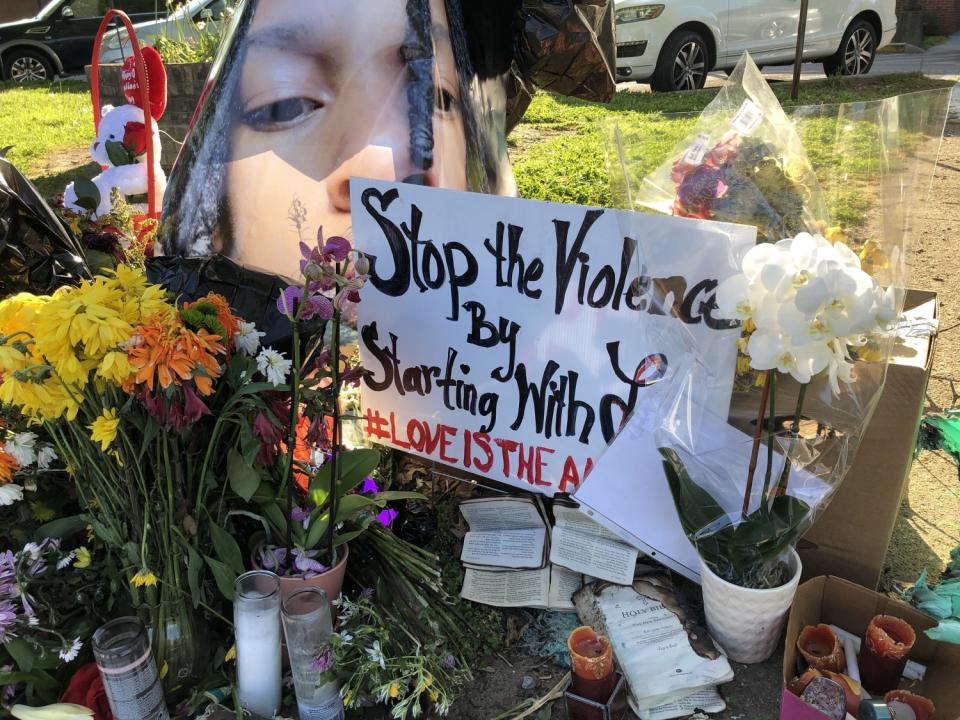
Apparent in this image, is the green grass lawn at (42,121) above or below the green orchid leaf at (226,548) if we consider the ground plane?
above

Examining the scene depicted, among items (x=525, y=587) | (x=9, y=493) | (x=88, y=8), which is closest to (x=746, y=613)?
(x=525, y=587)

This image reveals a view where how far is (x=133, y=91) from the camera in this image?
10.9ft

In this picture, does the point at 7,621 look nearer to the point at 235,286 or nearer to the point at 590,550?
the point at 235,286

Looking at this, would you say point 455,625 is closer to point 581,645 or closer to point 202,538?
point 581,645

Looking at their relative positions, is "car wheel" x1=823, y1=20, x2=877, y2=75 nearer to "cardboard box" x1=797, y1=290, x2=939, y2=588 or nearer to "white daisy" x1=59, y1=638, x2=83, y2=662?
"cardboard box" x1=797, y1=290, x2=939, y2=588

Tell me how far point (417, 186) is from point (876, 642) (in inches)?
61.1

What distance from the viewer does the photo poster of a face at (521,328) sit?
1955 mm

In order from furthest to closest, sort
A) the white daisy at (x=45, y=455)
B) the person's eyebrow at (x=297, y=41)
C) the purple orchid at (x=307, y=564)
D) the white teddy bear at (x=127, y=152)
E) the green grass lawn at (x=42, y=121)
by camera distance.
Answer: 1. the green grass lawn at (x=42, y=121)
2. the white teddy bear at (x=127, y=152)
3. the person's eyebrow at (x=297, y=41)
4. the purple orchid at (x=307, y=564)
5. the white daisy at (x=45, y=455)

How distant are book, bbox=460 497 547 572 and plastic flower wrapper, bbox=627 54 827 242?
0.91 metres

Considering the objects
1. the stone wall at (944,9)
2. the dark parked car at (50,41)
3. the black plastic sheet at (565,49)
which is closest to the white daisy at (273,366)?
the black plastic sheet at (565,49)

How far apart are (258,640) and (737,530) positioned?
1065 mm

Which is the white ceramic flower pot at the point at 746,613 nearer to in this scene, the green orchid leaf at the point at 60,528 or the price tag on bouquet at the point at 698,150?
the price tag on bouquet at the point at 698,150

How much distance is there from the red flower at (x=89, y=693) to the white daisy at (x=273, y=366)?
2.36 ft

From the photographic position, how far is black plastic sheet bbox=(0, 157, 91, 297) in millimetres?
2150
